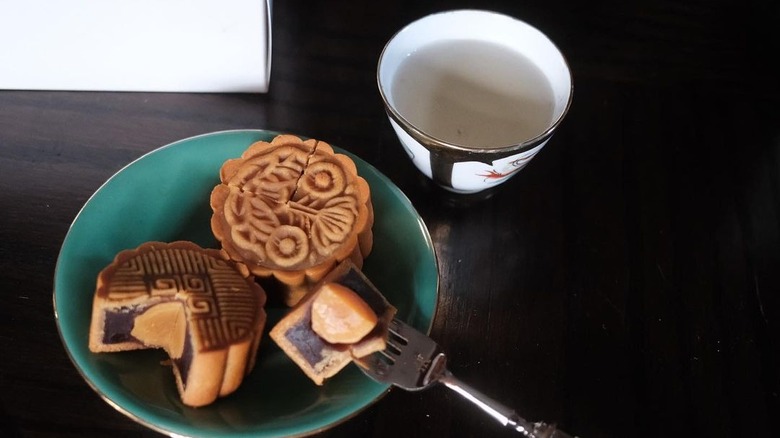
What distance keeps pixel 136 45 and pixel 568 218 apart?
687 millimetres

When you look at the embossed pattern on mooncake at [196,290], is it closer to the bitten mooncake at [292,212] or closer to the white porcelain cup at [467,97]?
the bitten mooncake at [292,212]

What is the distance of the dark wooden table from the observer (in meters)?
0.89

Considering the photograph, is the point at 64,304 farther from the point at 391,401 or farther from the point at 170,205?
the point at 391,401

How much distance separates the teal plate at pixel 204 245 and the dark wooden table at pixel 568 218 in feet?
0.20

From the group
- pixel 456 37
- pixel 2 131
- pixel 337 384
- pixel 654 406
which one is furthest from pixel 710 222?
pixel 2 131

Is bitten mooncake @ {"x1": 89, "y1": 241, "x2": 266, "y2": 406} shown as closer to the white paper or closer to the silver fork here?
the silver fork

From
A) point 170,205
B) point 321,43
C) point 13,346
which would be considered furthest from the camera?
point 321,43

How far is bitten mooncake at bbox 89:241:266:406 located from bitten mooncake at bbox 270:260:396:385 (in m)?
0.05

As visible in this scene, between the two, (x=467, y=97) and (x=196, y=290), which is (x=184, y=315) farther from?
(x=467, y=97)

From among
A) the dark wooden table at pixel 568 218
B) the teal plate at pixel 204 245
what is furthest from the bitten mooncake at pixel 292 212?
the dark wooden table at pixel 568 218

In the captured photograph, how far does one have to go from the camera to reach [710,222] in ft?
3.52

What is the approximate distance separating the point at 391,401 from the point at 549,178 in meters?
0.45

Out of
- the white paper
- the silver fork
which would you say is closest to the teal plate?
the silver fork

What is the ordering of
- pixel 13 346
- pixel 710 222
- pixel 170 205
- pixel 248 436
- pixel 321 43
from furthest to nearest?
1. pixel 321 43
2. pixel 710 222
3. pixel 170 205
4. pixel 13 346
5. pixel 248 436
